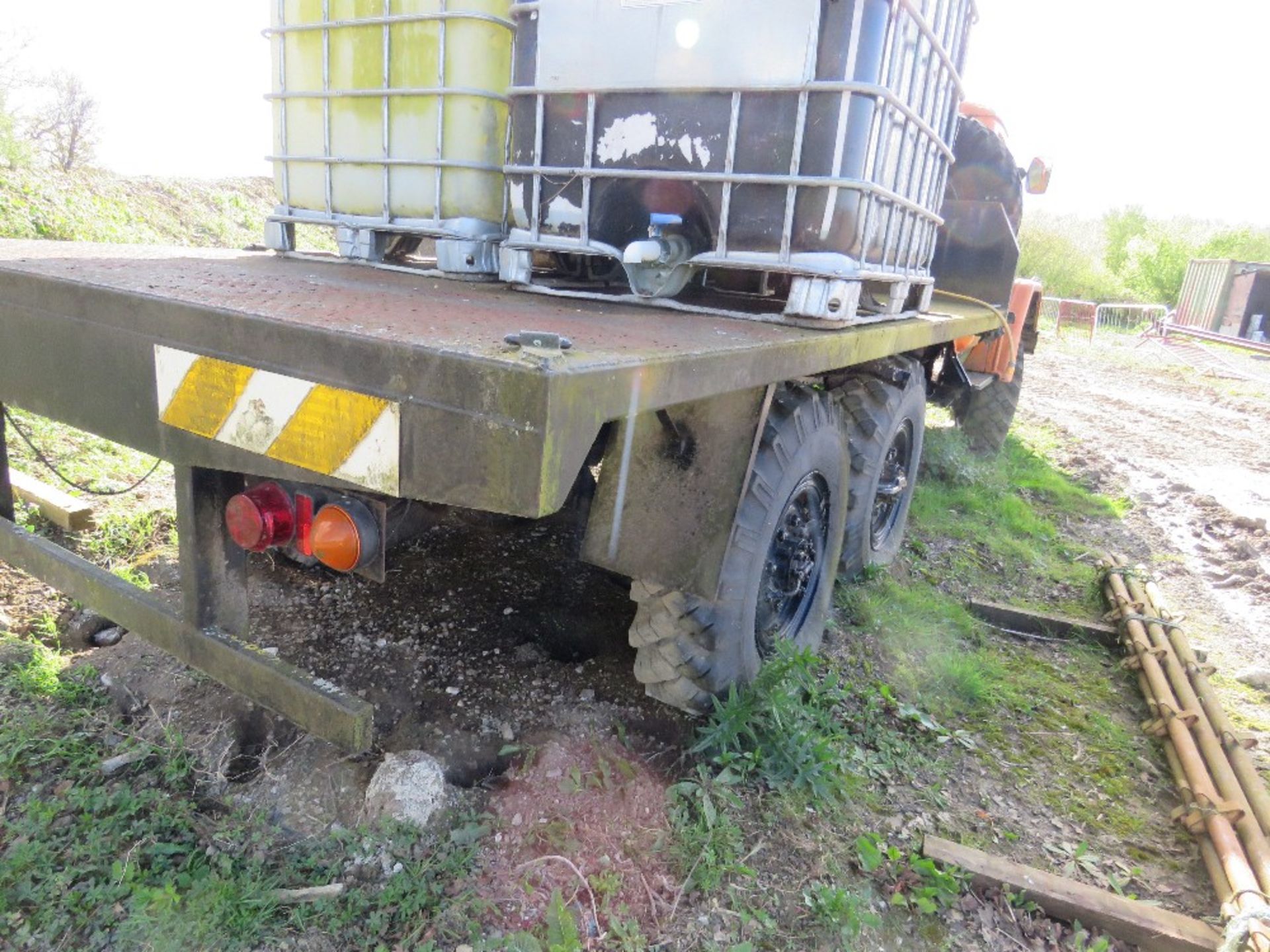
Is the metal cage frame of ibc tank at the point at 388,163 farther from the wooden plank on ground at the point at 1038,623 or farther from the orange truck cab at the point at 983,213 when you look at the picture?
the orange truck cab at the point at 983,213

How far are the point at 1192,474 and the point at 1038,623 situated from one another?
4.49 meters

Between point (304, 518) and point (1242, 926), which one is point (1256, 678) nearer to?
point (1242, 926)

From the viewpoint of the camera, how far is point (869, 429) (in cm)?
338

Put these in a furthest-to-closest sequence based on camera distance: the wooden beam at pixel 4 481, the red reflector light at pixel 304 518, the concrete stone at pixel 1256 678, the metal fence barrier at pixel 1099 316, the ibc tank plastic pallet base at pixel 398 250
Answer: the metal fence barrier at pixel 1099 316 < the concrete stone at pixel 1256 678 < the ibc tank plastic pallet base at pixel 398 250 < the wooden beam at pixel 4 481 < the red reflector light at pixel 304 518

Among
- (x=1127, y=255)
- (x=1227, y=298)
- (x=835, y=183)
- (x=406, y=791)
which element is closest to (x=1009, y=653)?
(x=835, y=183)

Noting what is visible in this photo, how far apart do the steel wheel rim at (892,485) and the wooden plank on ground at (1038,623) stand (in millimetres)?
552

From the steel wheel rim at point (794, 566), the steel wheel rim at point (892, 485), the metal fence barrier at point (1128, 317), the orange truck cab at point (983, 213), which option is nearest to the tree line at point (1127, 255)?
the metal fence barrier at point (1128, 317)

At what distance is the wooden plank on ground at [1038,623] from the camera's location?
12.7 feet

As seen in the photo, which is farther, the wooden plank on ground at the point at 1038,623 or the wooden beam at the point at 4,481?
the wooden plank on ground at the point at 1038,623

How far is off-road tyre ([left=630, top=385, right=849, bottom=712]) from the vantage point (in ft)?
7.43

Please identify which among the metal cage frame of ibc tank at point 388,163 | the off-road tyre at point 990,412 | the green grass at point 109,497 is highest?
the metal cage frame of ibc tank at point 388,163

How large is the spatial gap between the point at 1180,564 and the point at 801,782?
406 cm

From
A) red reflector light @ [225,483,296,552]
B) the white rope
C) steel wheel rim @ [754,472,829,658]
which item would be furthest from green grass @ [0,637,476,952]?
the white rope

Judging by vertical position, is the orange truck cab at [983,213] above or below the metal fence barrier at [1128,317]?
above
